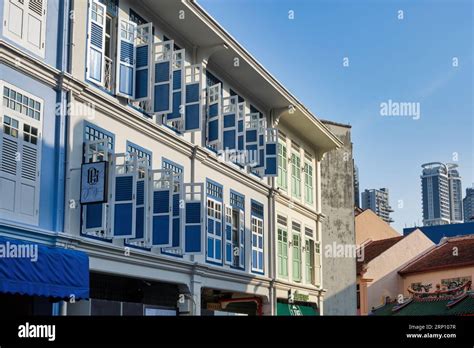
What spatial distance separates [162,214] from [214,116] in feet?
14.2

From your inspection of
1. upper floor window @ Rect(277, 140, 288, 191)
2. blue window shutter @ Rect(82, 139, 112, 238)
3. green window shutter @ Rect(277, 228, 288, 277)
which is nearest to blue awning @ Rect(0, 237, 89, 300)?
blue window shutter @ Rect(82, 139, 112, 238)

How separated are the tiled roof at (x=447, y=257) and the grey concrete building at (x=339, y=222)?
12.1 metres

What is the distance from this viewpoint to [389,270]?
141 ft

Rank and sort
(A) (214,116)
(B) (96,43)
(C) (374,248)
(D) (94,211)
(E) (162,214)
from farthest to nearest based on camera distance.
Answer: (C) (374,248) < (A) (214,116) < (E) (162,214) < (B) (96,43) < (D) (94,211)

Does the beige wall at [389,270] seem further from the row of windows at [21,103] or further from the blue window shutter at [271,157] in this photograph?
the row of windows at [21,103]

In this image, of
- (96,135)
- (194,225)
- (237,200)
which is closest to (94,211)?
(96,135)

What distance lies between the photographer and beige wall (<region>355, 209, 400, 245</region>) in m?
45.4

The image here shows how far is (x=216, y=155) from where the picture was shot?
64.4ft

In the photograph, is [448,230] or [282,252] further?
[448,230]

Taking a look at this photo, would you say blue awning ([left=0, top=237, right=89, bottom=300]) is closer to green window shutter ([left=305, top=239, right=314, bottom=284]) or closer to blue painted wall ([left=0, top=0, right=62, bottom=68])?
blue painted wall ([left=0, top=0, right=62, bottom=68])

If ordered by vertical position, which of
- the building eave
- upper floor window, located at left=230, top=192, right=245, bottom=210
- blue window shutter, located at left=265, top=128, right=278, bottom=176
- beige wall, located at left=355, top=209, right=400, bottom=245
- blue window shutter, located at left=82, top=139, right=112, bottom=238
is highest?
the building eave

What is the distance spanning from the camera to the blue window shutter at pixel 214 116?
18.9 meters

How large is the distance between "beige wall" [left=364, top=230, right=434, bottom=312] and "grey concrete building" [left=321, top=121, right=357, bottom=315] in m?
11.7

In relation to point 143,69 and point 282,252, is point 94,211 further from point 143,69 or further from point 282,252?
point 282,252
